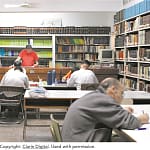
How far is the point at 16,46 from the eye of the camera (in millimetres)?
12648

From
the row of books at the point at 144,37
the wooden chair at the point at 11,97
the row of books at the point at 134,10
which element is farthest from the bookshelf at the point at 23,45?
the wooden chair at the point at 11,97

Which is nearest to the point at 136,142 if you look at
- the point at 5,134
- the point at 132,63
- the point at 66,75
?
the point at 5,134

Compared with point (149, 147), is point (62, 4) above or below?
above

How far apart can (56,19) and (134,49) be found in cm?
441

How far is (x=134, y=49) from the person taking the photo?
9.63m

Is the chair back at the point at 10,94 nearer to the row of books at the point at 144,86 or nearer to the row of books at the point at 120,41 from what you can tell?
the row of books at the point at 144,86

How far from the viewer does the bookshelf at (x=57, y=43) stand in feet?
41.2

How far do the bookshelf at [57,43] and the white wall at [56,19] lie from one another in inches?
22.5

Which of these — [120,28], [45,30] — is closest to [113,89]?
[120,28]

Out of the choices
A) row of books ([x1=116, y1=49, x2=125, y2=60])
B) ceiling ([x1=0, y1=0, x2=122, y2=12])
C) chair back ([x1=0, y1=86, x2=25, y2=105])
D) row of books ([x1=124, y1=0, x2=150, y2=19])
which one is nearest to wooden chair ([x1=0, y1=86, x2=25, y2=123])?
chair back ([x1=0, y1=86, x2=25, y2=105])

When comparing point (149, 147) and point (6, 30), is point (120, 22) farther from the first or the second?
point (149, 147)

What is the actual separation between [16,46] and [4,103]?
554 centimetres

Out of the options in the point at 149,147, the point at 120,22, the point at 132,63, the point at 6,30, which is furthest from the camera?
the point at 6,30

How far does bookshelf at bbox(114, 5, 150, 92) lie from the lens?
826 centimetres
